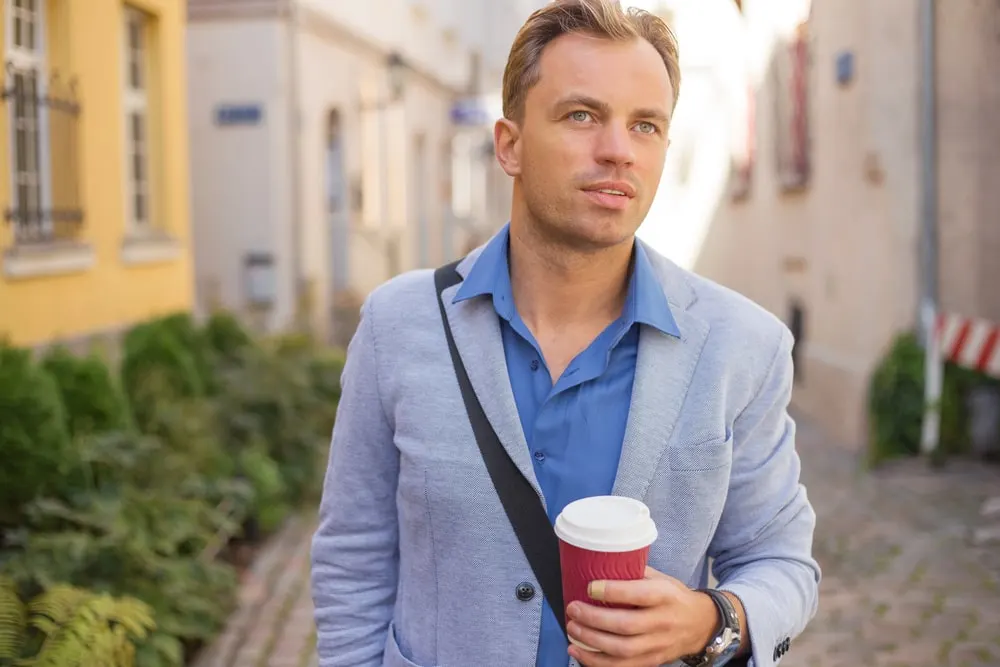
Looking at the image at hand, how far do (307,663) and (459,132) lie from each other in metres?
20.5

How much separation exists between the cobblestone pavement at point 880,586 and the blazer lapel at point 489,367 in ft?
10.6

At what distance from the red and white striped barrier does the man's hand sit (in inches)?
267

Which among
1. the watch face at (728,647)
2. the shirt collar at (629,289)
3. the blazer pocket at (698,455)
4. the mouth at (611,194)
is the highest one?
the mouth at (611,194)

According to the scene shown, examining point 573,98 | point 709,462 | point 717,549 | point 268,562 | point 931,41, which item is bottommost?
point 268,562

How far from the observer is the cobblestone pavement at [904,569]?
200 inches

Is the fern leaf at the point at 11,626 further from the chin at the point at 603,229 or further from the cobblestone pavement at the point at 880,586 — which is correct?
A: the chin at the point at 603,229

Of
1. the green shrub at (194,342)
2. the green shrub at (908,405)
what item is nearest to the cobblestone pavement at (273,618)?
the green shrub at (194,342)

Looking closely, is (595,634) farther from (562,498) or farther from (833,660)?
(833,660)

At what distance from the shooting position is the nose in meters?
1.92

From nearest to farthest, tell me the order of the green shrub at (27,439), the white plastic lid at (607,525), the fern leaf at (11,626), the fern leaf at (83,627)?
1. the white plastic lid at (607,525)
2. the fern leaf at (83,627)
3. the fern leaf at (11,626)
4. the green shrub at (27,439)

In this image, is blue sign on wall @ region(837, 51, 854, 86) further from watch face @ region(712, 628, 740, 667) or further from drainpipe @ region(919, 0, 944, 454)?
watch face @ region(712, 628, 740, 667)

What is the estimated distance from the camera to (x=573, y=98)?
1.96 meters

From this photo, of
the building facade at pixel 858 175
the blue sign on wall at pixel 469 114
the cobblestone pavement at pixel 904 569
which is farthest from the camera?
the blue sign on wall at pixel 469 114

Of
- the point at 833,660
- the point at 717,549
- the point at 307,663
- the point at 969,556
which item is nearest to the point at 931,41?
the point at 969,556
